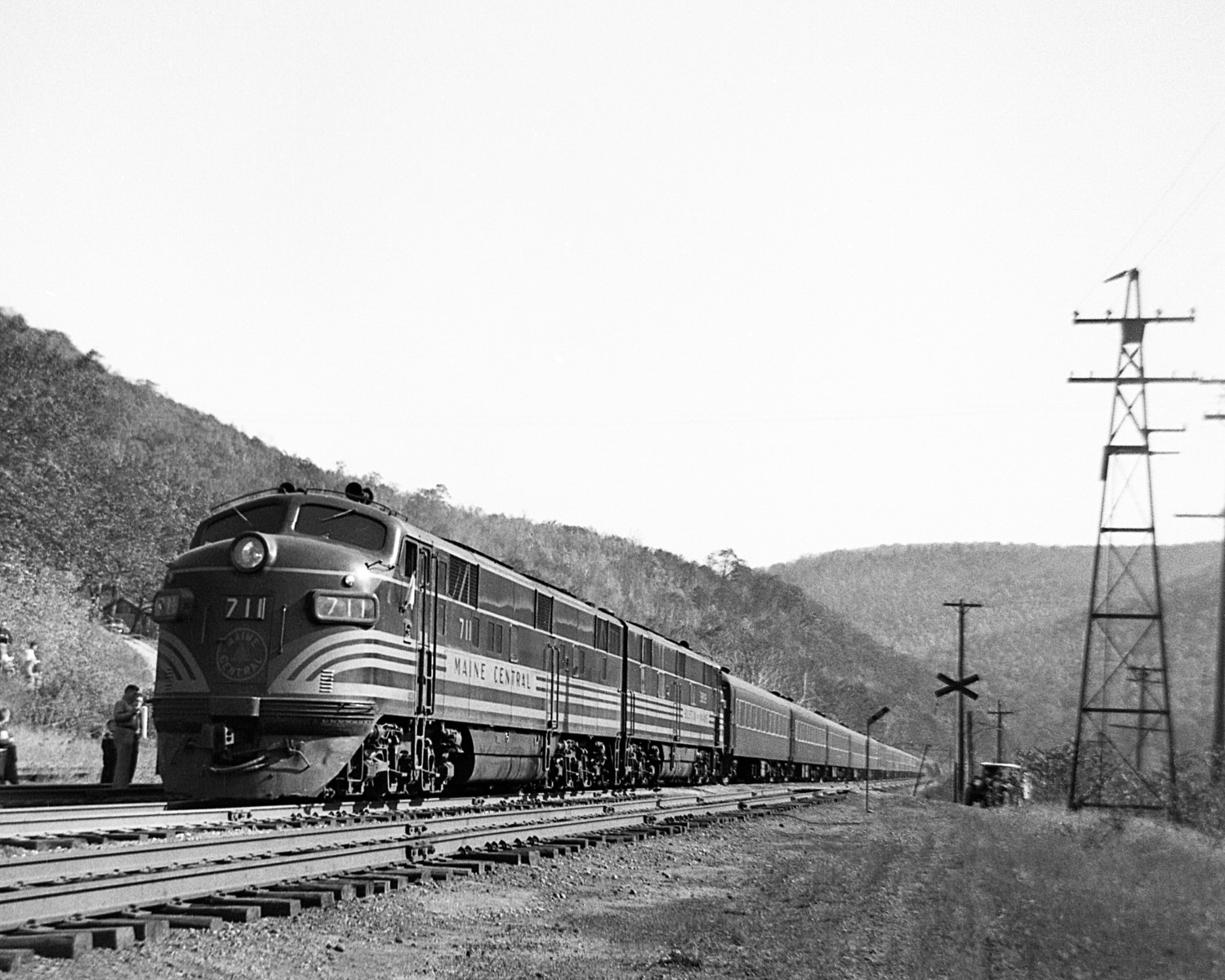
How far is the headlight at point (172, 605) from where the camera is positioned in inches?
683

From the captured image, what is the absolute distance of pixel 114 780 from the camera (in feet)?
77.8

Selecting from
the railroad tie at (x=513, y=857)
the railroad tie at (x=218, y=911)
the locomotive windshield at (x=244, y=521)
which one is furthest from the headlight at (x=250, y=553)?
the railroad tie at (x=218, y=911)

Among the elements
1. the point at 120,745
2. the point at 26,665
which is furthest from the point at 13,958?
the point at 26,665

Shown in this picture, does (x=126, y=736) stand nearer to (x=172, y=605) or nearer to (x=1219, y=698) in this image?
(x=172, y=605)

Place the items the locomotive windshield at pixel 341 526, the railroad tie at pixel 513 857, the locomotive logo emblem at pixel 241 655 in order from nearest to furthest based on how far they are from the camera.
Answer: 1. the railroad tie at pixel 513 857
2. the locomotive logo emblem at pixel 241 655
3. the locomotive windshield at pixel 341 526

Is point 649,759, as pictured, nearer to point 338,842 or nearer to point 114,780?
point 114,780

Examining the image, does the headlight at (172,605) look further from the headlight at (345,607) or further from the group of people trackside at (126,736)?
the group of people trackside at (126,736)

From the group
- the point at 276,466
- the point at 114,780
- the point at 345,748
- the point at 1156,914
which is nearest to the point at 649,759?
the point at 114,780

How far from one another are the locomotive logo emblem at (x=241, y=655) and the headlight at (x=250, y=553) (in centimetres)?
79

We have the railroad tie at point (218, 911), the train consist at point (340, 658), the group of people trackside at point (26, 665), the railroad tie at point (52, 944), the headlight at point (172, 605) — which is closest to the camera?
the railroad tie at point (52, 944)

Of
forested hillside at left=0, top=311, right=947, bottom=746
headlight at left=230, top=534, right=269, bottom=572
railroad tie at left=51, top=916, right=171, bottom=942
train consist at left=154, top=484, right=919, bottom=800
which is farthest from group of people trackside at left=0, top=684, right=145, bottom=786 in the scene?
forested hillside at left=0, top=311, right=947, bottom=746

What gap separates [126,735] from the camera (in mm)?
23188

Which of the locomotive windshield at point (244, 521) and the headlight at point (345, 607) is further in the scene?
the locomotive windshield at point (244, 521)

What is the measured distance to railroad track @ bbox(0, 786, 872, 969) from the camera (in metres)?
8.95
